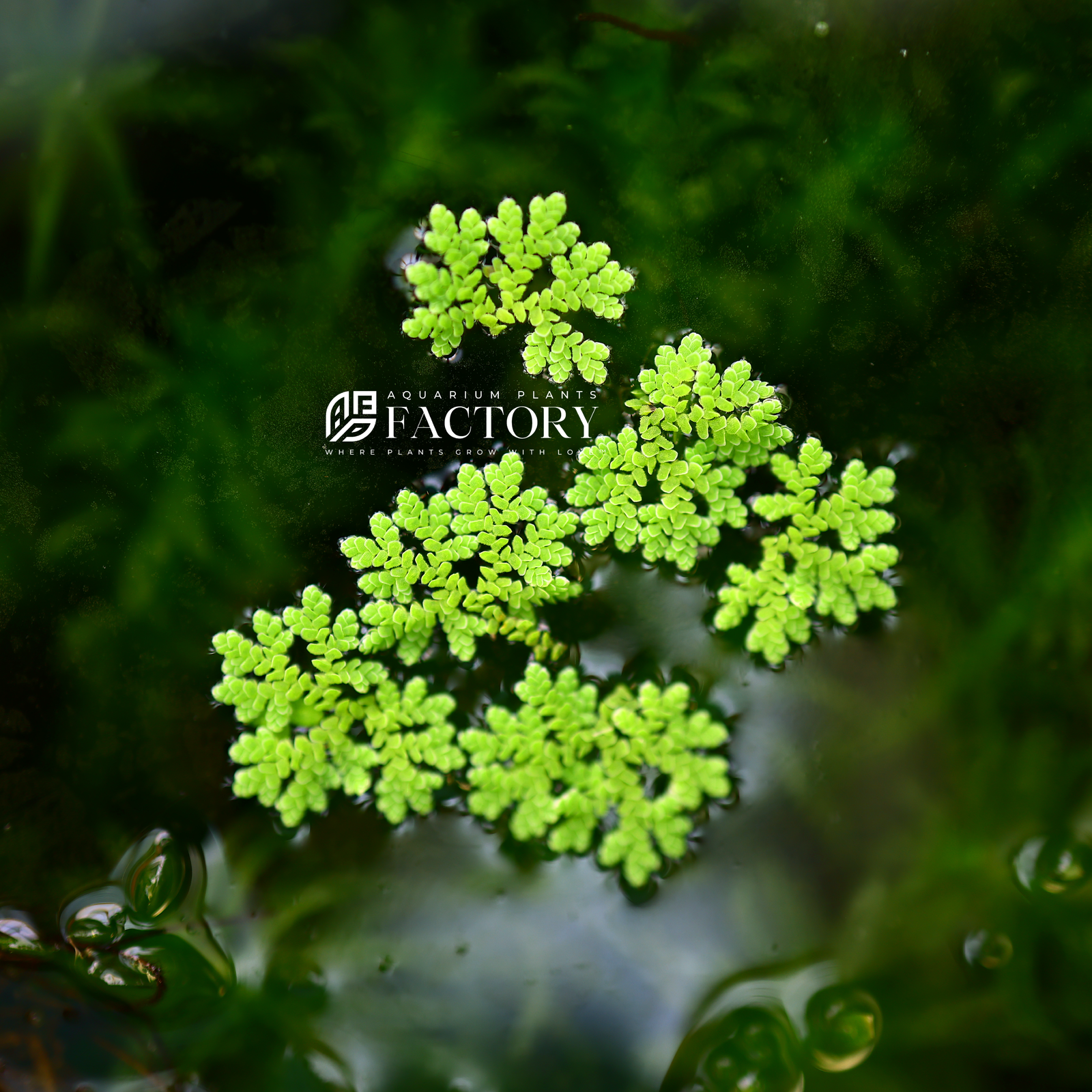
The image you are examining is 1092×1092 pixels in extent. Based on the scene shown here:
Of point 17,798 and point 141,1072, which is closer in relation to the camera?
point 141,1072

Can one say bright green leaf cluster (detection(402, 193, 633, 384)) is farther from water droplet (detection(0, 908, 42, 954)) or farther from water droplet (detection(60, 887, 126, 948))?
water droplet (detection(0, 908, 42, 954))

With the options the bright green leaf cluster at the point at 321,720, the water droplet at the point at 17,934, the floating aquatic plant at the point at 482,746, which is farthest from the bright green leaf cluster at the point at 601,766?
the water droplet at the point at 17,934

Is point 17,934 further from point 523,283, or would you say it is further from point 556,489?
point 523,283

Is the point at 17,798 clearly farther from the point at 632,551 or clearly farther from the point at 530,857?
the point at 632,551

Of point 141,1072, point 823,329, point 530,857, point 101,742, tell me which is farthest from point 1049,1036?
point 101,742
